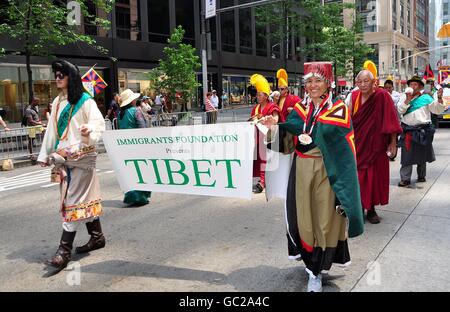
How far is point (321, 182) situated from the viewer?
3576 millimetres

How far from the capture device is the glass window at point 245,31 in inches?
1611

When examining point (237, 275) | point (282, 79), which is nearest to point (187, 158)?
point (237, 275)

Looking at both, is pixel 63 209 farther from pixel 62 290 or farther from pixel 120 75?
pixel 120 75

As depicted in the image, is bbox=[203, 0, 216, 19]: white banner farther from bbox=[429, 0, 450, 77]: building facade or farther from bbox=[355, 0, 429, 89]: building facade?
bbox=[429, 0, 450, 77]: building facade

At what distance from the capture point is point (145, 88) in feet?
101

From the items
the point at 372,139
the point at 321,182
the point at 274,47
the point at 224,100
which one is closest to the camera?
the point at 321,182

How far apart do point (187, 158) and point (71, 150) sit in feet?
3.85

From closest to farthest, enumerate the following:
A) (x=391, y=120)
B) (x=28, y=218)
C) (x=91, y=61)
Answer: (x=391, y=120) < (x=28, y=218) < (x=91, y=61)

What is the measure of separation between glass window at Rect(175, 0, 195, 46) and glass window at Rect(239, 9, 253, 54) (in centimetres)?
746

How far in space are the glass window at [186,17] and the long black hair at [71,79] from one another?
3005 centimetres

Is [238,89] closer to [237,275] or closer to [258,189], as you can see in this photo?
[258,189]
